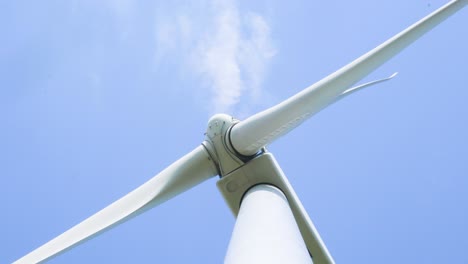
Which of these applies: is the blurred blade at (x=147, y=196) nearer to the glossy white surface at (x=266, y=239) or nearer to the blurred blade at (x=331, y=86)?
the blurred blade at (x=331, y=86)

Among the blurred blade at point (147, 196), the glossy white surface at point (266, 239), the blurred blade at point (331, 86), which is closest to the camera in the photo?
the glossy white surface at point (266, 239)

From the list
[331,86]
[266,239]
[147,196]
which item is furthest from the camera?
[147,196]

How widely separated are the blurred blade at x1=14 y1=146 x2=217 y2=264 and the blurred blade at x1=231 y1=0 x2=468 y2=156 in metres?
1.37

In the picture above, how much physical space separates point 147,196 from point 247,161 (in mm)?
1944

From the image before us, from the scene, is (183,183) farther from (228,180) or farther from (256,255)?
(256,255)

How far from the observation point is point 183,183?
8070 millimetres

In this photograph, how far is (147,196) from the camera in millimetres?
7934

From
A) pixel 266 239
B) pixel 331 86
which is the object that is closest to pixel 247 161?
pixel 331 86

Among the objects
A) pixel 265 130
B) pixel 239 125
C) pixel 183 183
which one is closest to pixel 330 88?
pixel 265 130

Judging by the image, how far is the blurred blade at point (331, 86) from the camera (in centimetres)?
676

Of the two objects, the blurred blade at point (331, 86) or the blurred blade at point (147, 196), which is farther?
the blurred blade at point (147, 196)

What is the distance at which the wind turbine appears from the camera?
6.80m

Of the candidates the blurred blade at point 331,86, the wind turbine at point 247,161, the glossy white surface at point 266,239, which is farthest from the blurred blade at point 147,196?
the glossy white surface at point 266,239

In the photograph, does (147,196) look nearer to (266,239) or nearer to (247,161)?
(247,161)
